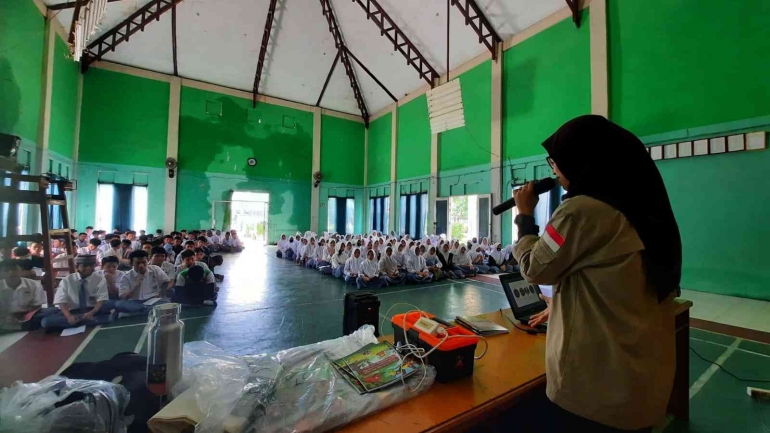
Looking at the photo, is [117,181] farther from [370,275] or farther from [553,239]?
[553,239]

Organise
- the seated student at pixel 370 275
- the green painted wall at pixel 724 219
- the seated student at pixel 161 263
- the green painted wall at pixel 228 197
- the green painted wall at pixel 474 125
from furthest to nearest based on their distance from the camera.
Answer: the green painted wall at pixel 228 197, the green painted wall at pixel 474 125, the seated student at pixel 370 275, the seated student at pixel 161 263, the green painted wall at pixel 724 219

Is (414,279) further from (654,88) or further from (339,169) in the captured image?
(339,169)

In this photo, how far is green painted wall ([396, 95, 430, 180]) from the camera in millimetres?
12945

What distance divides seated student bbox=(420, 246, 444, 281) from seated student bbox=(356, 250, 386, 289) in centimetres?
131

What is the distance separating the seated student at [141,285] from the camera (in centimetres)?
429

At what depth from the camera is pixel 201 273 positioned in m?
4.86

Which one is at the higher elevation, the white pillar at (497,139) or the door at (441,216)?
the white pillar at (497,139)

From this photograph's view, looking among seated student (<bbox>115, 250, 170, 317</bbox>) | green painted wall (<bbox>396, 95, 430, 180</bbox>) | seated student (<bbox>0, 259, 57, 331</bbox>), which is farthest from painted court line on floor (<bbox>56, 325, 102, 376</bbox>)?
green painted wall (<bbox>396, 95, 430, 180</bbox>)

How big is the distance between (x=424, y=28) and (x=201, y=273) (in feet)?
33.1

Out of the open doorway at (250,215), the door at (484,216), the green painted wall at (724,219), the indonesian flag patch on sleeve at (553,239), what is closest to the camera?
the indonesian flag patch on sleeve at (553,239)

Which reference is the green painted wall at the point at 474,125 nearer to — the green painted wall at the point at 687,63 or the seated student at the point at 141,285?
the green painted wall at the point at 687,63

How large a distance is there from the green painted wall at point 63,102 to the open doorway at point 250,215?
535 centimetres

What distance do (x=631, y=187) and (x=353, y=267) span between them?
626cm

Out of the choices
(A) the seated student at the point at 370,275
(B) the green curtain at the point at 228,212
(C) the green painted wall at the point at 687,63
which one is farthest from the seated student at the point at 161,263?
(C) the green painted wall at the point at 687,63
